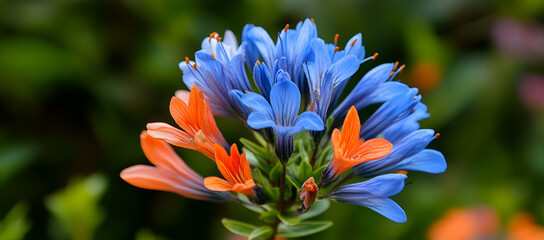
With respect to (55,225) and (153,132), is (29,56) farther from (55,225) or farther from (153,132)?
(153,132)

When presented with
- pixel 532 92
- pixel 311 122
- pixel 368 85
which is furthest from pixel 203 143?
pixel 532 92

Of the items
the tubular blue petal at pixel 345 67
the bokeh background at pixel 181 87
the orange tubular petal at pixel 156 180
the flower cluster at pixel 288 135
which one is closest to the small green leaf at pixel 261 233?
the flower cluster at pixel 288 135

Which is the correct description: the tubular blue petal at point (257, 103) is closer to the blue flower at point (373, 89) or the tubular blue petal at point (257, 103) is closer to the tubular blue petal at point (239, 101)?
the tubular blue petal at point (239, 101)

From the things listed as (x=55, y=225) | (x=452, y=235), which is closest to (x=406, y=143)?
(x=452, y=235)

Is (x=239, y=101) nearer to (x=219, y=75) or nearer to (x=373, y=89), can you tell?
(x=219, y=75)

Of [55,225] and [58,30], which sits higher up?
[58,30]
